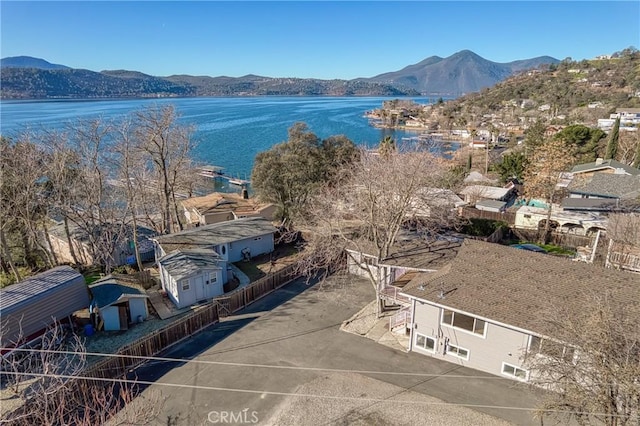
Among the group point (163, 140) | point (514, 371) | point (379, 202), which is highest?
point (163, 140)

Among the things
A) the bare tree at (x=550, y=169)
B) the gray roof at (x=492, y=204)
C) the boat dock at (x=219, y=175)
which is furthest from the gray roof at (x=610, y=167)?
the boat dock at (x=219, y=175)

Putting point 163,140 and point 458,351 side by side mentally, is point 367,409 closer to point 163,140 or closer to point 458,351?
point 458,351

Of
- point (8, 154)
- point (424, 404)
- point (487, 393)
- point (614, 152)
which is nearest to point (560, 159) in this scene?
point (487, 393)

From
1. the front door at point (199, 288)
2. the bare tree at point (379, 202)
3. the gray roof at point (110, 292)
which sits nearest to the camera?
the gray roof at point (110, 292)

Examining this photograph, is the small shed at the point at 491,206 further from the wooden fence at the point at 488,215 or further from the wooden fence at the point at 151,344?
the wooden fence at the point at 151,344

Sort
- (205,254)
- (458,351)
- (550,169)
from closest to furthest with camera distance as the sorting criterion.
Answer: (458,351), (205,254), (550,169)

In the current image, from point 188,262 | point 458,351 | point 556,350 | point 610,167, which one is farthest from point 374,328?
point 610,167
